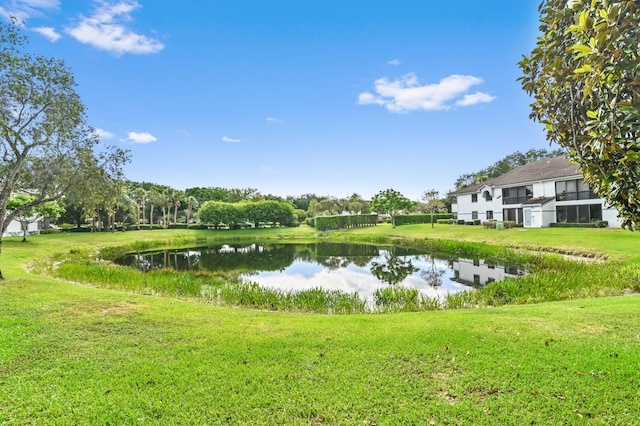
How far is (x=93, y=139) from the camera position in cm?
1283

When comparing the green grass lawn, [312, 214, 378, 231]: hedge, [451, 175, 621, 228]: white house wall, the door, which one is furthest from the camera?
[312, 214, 378, 231]: hedge

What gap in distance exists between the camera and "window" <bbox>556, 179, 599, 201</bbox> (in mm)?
30359

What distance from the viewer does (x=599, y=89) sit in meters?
2.78

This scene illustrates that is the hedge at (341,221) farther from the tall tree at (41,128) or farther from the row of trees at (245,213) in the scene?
the tall tree at (41,128)

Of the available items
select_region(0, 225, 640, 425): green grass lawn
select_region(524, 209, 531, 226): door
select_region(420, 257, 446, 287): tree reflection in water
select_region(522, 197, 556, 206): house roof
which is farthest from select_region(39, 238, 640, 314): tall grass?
select_region(524, 209, 531, 226): door

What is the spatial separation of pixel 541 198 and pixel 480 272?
69.2 feet

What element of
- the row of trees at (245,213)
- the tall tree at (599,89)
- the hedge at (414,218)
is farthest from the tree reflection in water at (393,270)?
the row of trees at (245,213)

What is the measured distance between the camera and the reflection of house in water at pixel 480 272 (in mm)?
16234

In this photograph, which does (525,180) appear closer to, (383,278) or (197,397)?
(383,278)

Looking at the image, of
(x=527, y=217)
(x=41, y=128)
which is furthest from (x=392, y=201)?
(x=41, y=128)

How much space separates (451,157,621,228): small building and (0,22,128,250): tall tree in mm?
31848

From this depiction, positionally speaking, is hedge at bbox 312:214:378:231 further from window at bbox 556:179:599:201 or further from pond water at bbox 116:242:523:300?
window at bbox 556:179:599:201

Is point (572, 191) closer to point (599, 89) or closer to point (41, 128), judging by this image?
point (599, 89)

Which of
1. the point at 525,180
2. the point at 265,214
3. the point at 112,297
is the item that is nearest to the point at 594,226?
the point at 525,180
